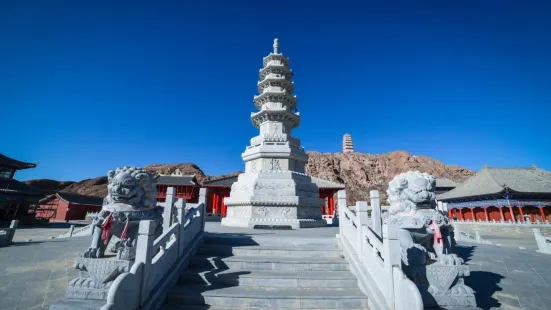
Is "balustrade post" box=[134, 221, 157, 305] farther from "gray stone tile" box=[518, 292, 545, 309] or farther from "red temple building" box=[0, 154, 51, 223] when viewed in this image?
"red temple building" box=[0, 154, 51, 223]

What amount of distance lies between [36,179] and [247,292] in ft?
299

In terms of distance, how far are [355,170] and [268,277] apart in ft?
244

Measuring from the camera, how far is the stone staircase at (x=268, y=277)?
4.55m

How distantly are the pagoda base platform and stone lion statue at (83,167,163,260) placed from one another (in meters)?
5.15

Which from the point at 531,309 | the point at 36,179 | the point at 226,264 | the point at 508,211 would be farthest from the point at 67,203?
the point at 508,211

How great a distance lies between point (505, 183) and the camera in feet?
96.8

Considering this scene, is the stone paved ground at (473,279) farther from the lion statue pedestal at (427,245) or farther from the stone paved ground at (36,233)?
the stone paved ground at (36,233)

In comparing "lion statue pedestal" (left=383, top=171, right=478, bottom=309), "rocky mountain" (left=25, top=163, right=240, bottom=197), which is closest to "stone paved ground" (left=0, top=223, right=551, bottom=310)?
"lion statue pedestal" (left=383, top=171, right=478, bottom=309)

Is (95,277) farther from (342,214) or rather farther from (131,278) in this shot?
(342,214)

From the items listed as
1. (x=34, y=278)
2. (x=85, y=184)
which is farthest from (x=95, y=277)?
(x=85, y=184)

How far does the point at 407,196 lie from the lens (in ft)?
18.5

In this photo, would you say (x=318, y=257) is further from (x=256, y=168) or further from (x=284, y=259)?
(x=256, y=168)

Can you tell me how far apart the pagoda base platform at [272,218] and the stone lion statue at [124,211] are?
16.9ft

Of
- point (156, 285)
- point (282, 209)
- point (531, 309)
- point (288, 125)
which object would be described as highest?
point (288, 125)
